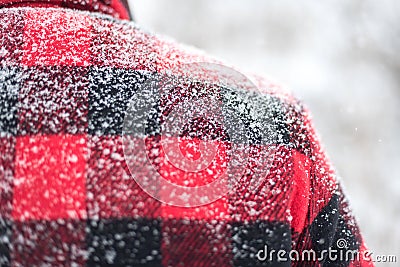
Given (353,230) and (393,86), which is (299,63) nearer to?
(393,86)

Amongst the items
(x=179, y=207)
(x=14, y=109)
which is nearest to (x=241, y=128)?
(x=179, y=207)

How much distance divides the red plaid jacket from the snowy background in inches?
48.4

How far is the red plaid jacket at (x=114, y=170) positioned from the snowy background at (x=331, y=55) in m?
1.23

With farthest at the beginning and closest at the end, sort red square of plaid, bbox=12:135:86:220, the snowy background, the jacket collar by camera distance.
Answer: the snowy background < the jacket collar < red square of plaid, bbox=12:135:86:220

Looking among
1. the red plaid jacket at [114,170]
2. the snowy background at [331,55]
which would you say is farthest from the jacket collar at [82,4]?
the snowy background at [331,55]

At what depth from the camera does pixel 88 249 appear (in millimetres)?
375

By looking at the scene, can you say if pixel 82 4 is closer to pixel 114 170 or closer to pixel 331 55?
pixel 114 170

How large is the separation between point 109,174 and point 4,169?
3.5 inches

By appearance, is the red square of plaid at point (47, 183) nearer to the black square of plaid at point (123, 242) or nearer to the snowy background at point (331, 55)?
the black square of plaid at point (123, 242)

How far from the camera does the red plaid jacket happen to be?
37 centimetres

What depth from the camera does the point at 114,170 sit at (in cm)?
38

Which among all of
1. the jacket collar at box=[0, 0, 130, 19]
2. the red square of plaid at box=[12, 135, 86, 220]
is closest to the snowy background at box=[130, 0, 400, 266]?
the jacket collar at box=[0, 0, 130, 19]

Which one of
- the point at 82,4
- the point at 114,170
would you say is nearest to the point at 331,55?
the point at 82,4

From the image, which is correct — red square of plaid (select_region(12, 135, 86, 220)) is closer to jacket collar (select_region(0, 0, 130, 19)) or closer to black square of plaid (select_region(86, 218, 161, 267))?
black square of plaid (select_region(86, 218, 161, 267))
